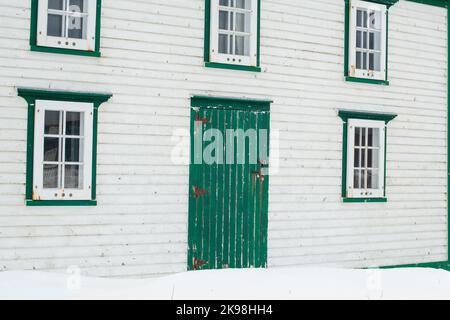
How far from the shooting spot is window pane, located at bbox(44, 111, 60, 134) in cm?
818

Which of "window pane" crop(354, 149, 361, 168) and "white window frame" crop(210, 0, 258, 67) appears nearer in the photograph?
"white window frame" crop(210, 0, 258, 67)

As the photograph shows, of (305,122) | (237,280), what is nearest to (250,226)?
(237,280)

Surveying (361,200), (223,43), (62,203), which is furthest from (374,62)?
(62,203)

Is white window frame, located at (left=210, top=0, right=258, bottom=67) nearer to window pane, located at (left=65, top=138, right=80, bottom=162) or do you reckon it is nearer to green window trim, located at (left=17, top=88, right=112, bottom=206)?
green window trim, located at (left=17, top=88, right=112, bottom=206)

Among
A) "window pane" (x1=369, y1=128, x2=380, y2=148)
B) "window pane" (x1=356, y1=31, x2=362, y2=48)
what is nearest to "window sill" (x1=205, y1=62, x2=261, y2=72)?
"window pane" (x1=356, y1=31, x2=362, y2=48)

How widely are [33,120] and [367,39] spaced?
7174mm

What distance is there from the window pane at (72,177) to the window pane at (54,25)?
2.28m

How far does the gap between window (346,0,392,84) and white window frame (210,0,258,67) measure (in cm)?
223

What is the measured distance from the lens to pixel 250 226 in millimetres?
9438

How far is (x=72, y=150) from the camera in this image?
8.37 meters

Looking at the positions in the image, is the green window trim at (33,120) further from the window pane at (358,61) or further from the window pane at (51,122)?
the window pane at (358,61)

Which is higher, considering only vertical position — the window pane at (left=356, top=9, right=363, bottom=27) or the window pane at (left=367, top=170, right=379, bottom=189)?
the window pane at (left=356, top=9, right=363, bottom=27)

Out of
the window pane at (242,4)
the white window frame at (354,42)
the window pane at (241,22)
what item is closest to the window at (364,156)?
the white window frame at (354,42)

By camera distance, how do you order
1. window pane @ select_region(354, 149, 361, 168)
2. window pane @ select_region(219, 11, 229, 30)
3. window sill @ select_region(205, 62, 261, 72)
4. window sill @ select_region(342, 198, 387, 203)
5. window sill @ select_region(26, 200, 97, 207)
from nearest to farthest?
window sill @ select_region(26, 200, 97, 207) < window sill @ select_region(205, 62, 261, 72) < window pane @ select_region(219, 11, 229, 30) < window sill @ select_region(342, 198, 387, 203) < window pane @ select_region(354, 149, 361, 168)
